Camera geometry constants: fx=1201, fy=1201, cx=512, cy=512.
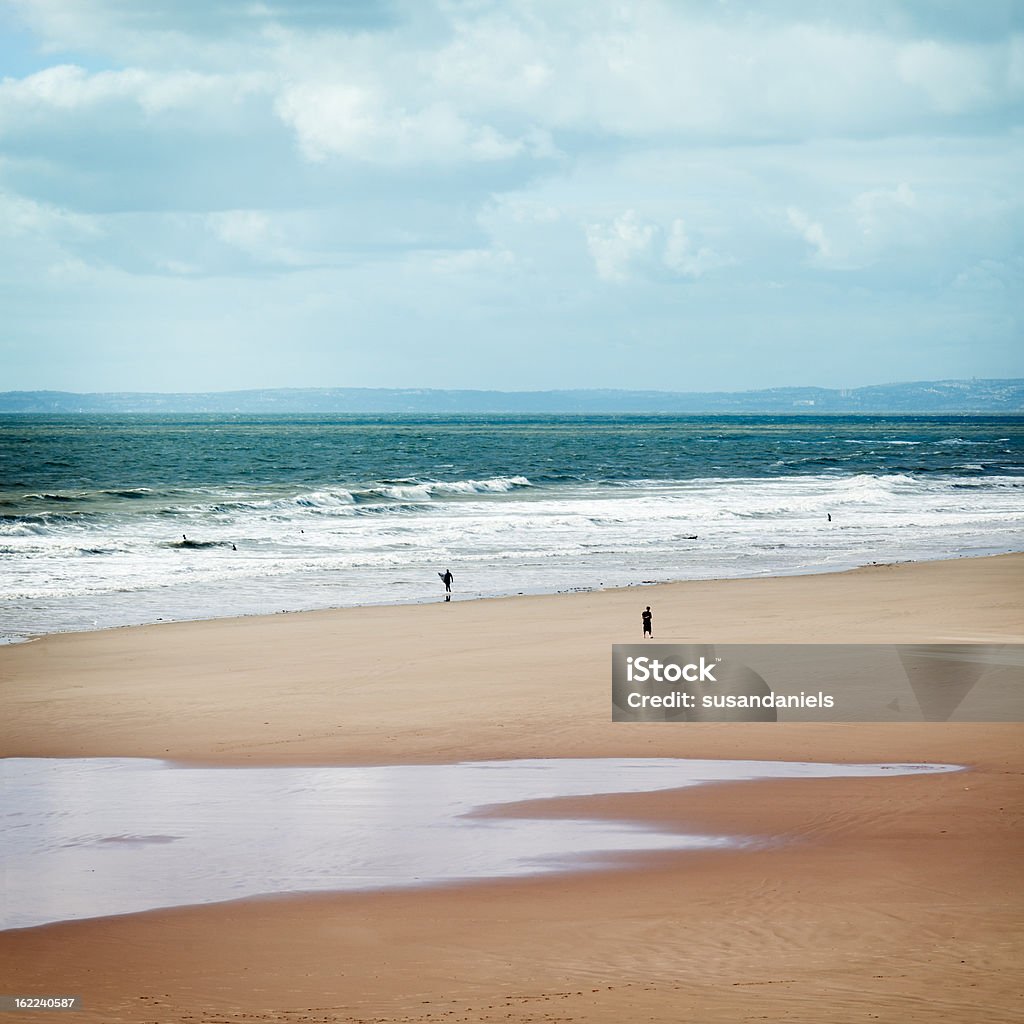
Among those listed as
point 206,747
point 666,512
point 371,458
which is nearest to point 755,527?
point 666,512

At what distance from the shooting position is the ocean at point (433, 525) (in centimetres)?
3073

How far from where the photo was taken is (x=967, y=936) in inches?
333

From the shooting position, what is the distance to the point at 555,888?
9.77 metres

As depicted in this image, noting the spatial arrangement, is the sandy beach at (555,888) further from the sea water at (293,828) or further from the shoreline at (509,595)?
the shoreline at (509,595)

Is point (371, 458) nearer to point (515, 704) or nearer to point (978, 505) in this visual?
point (978, 505)

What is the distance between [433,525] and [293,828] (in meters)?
35.9

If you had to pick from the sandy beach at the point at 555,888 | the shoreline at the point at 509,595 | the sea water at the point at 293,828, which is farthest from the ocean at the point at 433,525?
the sea water at the point at 293,828

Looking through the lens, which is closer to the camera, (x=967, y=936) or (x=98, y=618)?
(x=967, y=936)

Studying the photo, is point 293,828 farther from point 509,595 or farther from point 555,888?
point 509,595

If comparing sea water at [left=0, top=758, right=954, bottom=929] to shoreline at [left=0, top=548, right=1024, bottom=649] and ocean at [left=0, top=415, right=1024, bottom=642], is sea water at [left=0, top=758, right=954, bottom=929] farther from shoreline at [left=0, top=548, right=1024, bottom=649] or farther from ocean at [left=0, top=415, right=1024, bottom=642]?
ocean at [left=0, top=415, right=1024, bottom=642]

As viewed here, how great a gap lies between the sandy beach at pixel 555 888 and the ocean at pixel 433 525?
797 cm

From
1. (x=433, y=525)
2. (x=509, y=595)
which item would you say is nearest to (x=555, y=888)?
(x=509, y=595)

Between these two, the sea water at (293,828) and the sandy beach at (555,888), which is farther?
the sea water at (293,828)

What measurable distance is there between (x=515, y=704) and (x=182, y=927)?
8.42 metres
